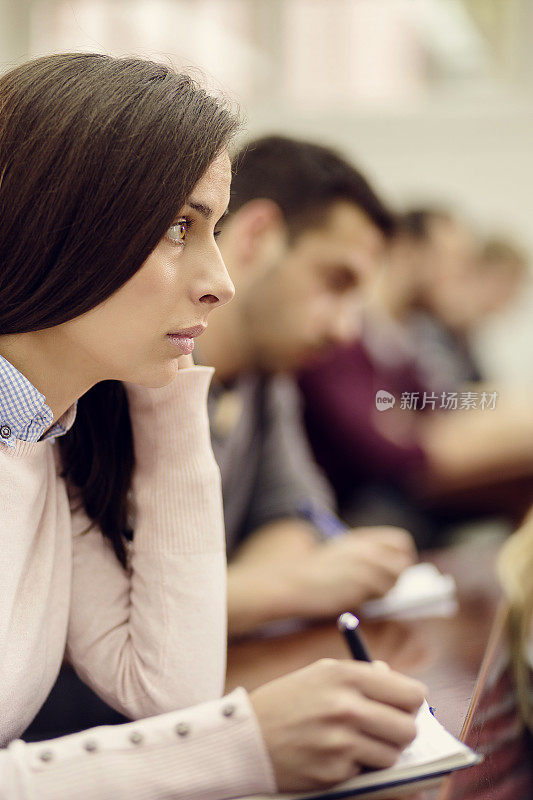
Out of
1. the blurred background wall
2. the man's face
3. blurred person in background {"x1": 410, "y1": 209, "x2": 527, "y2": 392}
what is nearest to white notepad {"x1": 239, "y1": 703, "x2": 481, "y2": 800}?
the man's face

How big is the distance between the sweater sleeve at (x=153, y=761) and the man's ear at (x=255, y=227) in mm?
536

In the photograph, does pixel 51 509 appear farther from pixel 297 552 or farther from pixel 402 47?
pixel 402 47

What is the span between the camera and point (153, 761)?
42 cm

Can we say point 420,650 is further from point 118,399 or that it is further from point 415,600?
point 118,399

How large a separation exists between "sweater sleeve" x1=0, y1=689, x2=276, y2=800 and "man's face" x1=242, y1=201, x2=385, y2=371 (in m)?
0.66

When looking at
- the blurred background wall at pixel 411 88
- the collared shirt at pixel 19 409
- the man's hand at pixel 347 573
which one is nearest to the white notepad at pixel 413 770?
the collared shirt at pixel 19 409

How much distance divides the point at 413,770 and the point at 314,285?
26.9 inches

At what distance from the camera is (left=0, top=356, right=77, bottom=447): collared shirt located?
17.4 inches

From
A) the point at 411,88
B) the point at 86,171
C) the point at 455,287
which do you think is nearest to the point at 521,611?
the point at 86,171

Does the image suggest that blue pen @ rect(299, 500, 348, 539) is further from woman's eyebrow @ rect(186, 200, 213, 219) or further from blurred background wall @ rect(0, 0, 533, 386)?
blurred background wall @ rect(0, 0, 533, 386)

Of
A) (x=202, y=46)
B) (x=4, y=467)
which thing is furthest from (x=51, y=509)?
(x=202, y=46)

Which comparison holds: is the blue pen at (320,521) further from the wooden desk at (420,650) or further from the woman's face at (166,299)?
the woman's face at (166,299)

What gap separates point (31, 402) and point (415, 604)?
52 centimetres

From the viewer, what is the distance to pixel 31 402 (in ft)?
1.48
